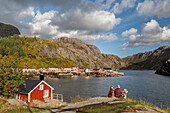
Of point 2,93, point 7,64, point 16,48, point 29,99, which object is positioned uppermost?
point 16,48

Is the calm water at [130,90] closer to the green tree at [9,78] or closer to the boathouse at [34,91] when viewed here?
the boathouse at [34,91]

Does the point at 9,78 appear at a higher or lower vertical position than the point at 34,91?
higher

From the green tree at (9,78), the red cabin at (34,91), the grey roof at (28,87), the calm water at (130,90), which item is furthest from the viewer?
the calm water at (130,90)

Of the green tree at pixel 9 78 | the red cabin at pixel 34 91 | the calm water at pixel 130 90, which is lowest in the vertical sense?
the calm water at pixel 130 90

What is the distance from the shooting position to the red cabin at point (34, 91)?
3059cm

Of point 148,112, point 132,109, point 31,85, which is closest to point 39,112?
point 132,109

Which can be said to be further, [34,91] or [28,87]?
[28,87]

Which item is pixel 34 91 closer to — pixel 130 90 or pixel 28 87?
pixel 28 87

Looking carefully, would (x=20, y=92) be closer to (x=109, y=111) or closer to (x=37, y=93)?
(x=37, y=93)

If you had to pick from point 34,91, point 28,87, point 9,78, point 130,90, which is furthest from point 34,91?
point 130,90

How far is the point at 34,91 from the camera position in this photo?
3159 centimetres

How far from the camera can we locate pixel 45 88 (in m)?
34.5

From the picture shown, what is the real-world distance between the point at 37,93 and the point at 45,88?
262 cm

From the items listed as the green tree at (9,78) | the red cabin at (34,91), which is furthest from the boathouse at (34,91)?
the green tree at (9,78)
